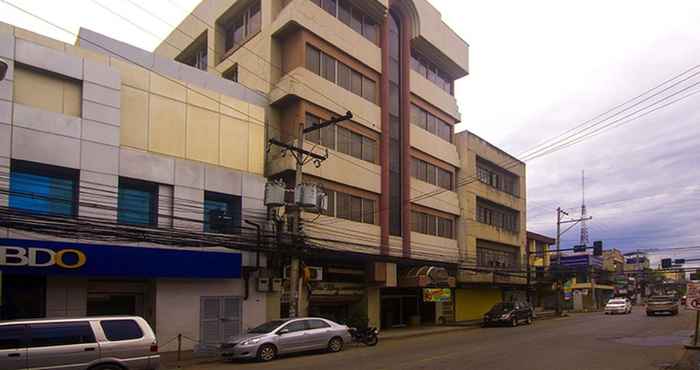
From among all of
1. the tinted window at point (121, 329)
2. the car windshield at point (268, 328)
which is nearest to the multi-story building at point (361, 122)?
the car windshield at point (268, 328)

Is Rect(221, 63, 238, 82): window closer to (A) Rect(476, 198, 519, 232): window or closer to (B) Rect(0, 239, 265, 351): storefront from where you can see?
(B) Rect(0, 239, 265, 351): storefront

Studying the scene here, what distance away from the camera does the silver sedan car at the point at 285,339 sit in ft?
60.0

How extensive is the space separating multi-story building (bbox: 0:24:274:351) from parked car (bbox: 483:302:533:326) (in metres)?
16.6

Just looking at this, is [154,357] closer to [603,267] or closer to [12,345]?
[12,345]

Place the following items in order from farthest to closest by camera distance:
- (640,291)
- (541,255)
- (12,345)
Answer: (640,291) < (541,255) < (12,345)

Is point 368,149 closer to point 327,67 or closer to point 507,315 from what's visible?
point 327,67

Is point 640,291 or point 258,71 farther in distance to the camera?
point 640,291

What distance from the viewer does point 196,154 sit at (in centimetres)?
2378

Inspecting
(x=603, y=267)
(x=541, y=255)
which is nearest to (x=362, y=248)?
(x=541, y=255)

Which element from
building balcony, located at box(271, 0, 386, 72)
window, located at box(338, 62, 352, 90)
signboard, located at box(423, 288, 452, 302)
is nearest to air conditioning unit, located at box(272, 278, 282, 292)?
window, located at box(338, 62, 352, 90)

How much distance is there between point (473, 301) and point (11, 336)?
36.9 meters

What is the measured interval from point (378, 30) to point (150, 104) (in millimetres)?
17239

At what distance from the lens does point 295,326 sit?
1988 centimetres

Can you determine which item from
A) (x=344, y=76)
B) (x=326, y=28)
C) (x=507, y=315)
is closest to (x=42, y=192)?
(x=326, y=28)
